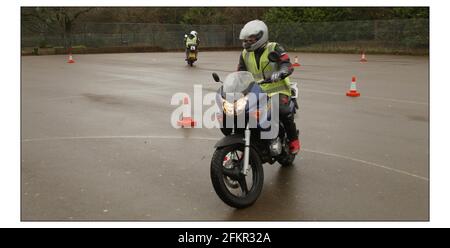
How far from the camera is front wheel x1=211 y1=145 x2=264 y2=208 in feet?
14.8

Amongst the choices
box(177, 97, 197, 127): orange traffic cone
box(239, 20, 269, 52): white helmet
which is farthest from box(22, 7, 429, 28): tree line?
box(239, 20, 269, 52): white helmet

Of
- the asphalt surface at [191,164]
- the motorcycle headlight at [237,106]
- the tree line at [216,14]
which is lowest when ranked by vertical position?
the asphalt surface at [191,164]

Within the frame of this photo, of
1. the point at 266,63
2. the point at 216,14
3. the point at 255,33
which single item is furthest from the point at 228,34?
the point at 255,33

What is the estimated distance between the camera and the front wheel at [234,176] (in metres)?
4.51

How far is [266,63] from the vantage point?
5266 millimetres

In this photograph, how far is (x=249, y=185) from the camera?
5.31 m

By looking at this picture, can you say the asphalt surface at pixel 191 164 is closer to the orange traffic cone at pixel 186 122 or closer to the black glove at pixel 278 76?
the orange traffic cone at pixel 186 122

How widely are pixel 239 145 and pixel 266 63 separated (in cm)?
107

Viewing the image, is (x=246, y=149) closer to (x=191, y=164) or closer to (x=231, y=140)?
(x=231, y=140)

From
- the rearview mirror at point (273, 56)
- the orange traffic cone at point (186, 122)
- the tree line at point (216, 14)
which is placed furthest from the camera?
the tree line at point (216, 14)

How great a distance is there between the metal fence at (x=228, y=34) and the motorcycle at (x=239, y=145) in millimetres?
29848

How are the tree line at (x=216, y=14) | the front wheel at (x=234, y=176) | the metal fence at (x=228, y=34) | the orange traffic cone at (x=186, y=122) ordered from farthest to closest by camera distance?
the tree line at (x=216, y=14) < the metal fence at (x=228, y=34) < the orange traffic cone at (x=186, y=122) < the front wheel at (x=234, y=176)

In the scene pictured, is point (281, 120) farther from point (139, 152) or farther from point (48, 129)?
point (48, 129)

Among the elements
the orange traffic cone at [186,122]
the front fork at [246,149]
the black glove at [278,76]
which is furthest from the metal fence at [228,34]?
the front fork at [246,149]
